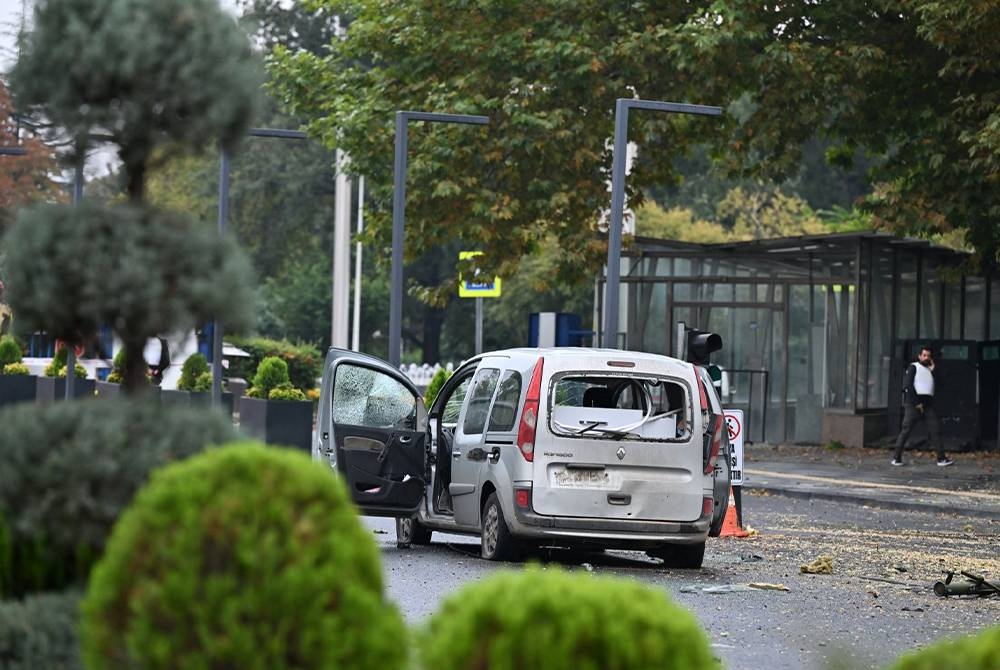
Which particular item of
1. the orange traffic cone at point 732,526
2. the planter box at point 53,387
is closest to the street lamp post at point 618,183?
the orange traffic cone at point 732,526

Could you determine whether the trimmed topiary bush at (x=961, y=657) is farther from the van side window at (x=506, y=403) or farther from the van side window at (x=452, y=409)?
the van side window at (x=452, y=409)

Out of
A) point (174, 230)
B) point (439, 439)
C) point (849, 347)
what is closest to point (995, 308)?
point (849, 347)

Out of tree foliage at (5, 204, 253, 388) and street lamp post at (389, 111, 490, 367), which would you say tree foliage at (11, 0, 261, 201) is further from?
street lamp post at (389, 111, 490, 367)

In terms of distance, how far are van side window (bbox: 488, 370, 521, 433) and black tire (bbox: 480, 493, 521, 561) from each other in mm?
543

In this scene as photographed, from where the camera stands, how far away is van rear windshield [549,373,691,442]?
1498 cm

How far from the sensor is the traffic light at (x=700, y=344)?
872 inches

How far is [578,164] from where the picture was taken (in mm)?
30188

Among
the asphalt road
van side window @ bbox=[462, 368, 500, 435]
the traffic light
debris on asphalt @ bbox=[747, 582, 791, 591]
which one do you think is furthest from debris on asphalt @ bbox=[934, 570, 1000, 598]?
the traffic light

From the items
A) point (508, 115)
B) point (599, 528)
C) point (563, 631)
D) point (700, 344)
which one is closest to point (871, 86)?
point (508, 115)

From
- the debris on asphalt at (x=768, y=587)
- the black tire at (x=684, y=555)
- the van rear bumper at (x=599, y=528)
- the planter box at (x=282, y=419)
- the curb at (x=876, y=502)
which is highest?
the planter box at (x=282, y=419)

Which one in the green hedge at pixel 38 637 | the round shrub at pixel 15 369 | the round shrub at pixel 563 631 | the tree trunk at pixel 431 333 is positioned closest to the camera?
the round shrub at pixel 563 631

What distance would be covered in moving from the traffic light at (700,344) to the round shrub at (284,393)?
21.9 feet

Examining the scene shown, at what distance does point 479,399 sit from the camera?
52.5 feet

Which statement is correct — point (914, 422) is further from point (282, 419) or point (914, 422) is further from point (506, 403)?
point (506, 403)
